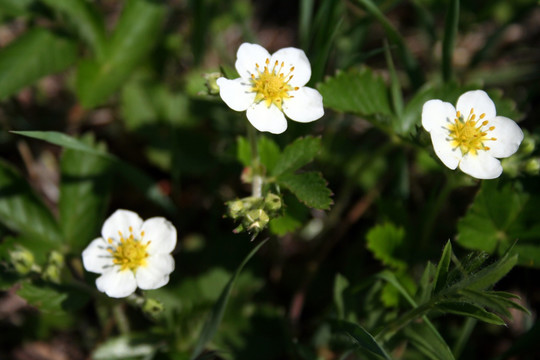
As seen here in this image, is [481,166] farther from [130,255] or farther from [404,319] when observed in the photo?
[130,255]

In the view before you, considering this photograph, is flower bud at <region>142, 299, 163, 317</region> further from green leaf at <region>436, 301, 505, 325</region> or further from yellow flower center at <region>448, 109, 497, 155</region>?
yellow flower center at <region>448, 109, 497, 155</region>

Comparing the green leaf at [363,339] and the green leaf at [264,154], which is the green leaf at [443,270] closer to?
the green leaf at [363,339]

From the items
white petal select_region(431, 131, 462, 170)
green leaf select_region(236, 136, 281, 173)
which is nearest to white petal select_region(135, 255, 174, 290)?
green leaf select_region(236, 136, 281, 173)

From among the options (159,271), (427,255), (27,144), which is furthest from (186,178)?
(427,255)

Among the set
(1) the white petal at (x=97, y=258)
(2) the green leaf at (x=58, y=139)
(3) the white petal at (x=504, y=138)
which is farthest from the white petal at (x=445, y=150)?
(2) the green leaf at (x=58, y=139)

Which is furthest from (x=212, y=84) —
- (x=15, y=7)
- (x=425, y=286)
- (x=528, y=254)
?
(x=15, y=7)

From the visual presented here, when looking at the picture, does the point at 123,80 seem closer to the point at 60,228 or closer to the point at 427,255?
the point at 60,228
